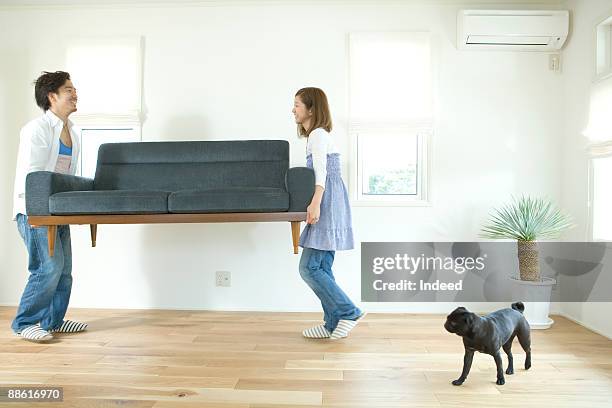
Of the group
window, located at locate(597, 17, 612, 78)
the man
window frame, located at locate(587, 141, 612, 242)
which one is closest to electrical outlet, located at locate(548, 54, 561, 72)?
window, located at locate(597, 17, 612, 78)

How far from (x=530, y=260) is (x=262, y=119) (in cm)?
211

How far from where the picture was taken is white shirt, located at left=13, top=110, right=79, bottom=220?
274cm

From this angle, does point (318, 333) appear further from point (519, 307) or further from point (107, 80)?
point (107, 80)

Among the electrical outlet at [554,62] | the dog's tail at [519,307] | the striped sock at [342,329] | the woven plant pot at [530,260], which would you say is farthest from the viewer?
the electrical outlet at [554,62]

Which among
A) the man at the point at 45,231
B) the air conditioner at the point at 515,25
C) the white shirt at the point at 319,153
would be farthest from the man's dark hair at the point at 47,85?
the air conditioner at the point at 515,25

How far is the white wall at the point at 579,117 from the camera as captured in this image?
3178mm

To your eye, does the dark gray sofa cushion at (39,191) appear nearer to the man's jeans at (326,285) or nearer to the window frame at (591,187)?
the man's jeans at (326,285)

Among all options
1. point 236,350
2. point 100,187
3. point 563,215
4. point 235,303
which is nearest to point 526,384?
point 236,350

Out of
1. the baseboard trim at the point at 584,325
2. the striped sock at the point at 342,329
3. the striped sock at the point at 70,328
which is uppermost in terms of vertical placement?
the striped sock at the point at 342,329

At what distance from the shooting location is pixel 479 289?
362 cm

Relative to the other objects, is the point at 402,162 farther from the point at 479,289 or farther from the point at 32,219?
the point at 32,219

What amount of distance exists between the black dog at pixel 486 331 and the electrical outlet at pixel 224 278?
6.68 feet

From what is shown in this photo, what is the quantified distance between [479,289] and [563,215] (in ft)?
2.62

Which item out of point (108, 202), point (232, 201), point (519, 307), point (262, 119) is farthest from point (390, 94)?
point (108, 202)
